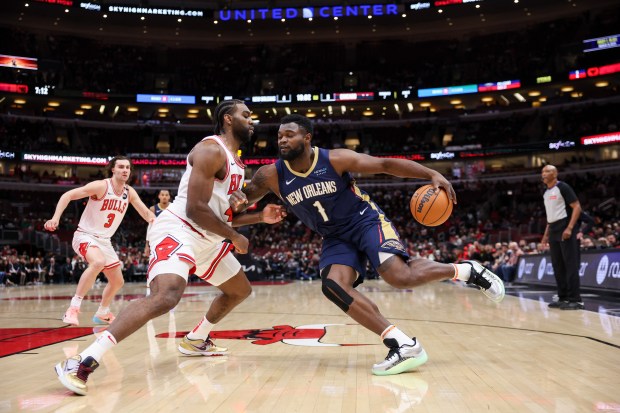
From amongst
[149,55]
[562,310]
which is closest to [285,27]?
[149,55]

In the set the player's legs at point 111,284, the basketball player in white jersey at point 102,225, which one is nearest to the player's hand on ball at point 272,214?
the basketball player in white jersey at point 102,225

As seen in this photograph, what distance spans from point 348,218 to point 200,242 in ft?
3.69

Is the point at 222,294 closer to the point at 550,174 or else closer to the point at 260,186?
the point at 260,186

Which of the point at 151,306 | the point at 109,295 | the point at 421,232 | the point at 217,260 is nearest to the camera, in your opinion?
the point at 151,306

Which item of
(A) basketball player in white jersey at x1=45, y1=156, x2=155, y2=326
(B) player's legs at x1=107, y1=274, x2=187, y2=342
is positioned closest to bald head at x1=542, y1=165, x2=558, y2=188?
(A) basketball player in white jersey at x1=45, y1=156, x2=155, y2=326

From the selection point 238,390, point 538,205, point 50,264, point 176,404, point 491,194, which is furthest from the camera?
point 491,194

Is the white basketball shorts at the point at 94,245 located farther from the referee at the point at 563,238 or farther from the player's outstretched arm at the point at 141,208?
the referee at the point at 563,238

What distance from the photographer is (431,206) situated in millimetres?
4527

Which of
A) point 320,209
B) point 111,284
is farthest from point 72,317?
point 320,209

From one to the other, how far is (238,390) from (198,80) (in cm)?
3982

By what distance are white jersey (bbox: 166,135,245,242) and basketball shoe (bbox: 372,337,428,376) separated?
149 cm

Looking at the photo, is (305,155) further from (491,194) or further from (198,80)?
(198,80)

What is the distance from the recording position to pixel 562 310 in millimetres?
8297

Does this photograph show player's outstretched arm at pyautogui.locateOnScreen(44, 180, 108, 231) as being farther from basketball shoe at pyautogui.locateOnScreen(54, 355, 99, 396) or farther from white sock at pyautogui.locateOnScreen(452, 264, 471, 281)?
white sock at pyautogui.locateOnScreen(452, 264, 471, 281)
